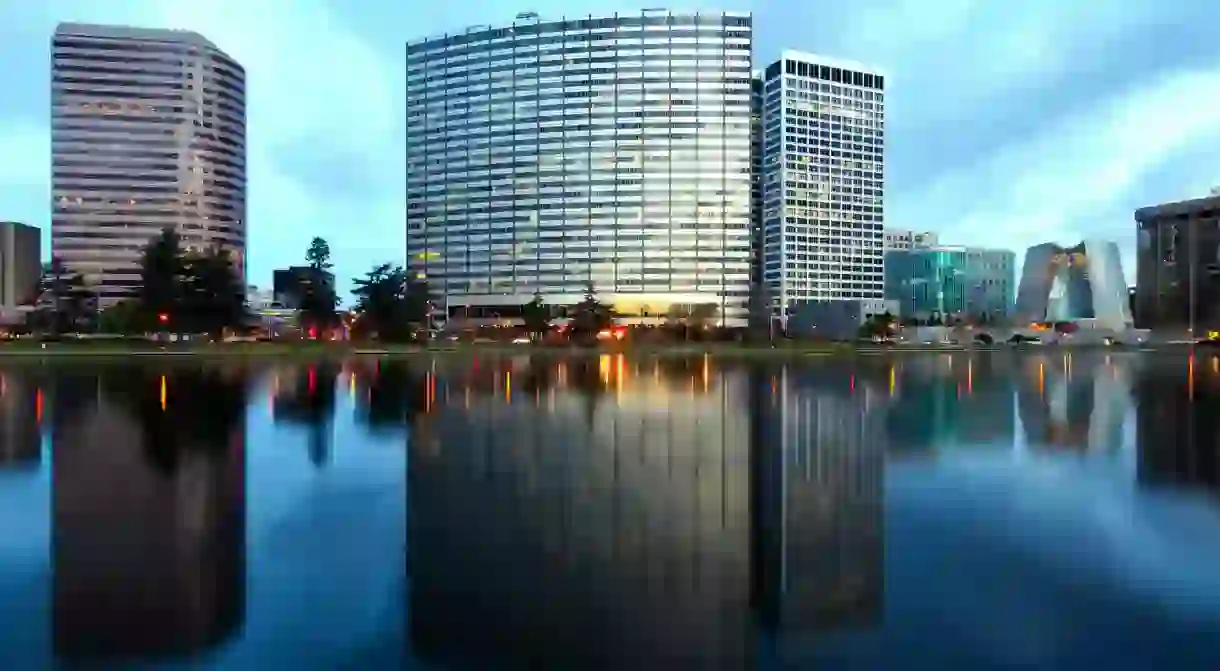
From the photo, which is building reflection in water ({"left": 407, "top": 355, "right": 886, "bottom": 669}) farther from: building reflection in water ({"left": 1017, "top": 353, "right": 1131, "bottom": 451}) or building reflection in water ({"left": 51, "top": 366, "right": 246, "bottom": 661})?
building reflection in water ({"left": 1017, "top": 353, "right": 1131, "bottom": 451})

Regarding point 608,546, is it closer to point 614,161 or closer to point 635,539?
point 635,539

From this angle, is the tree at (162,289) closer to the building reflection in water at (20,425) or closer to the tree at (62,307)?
the tree at (62,307)

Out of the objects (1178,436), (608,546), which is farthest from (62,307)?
(1178,436)

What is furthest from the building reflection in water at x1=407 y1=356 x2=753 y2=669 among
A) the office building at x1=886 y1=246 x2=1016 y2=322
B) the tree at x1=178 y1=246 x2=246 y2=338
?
the office building at x1=886 y1=246 x2=1016 y2=322

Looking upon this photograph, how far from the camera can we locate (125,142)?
157500mm

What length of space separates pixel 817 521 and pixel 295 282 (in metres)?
125

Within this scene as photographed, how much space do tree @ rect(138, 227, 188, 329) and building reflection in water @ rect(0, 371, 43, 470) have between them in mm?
48078

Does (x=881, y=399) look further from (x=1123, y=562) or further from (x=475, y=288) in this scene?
(x=475, y=288)

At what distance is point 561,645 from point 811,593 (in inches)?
93.9

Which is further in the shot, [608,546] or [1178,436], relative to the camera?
[1178,436]

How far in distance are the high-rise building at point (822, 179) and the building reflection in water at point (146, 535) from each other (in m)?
144

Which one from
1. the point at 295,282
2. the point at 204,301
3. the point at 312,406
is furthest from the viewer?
the point at 295,282

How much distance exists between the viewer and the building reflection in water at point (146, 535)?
6.25m

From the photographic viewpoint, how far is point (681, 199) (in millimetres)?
150250
